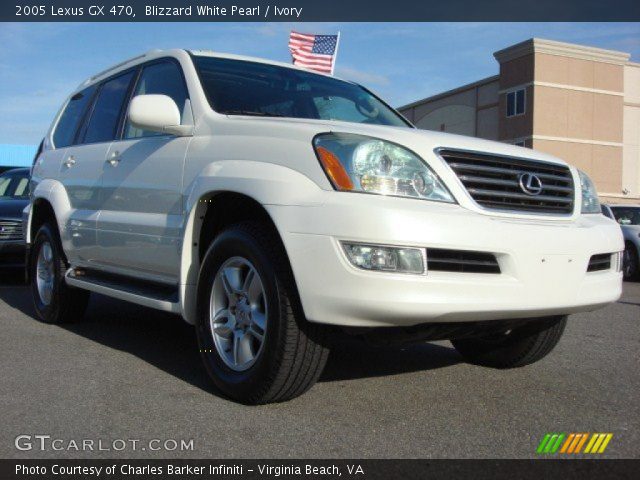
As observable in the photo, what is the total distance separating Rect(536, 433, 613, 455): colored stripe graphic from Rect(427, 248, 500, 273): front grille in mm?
772

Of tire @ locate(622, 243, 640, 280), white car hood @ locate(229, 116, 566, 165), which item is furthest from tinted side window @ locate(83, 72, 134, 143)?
tire @ locate(622, 243, 640, 280)

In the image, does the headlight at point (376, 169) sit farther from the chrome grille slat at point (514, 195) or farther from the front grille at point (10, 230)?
the front grille at point (10, 230)

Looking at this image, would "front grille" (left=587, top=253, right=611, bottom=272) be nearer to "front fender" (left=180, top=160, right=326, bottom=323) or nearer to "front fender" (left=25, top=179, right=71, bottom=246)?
"front fender" (left=180, top=160, right=326, bottom=323)

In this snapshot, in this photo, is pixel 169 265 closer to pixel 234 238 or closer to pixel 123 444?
pixel 234 238

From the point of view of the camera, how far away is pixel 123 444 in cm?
304

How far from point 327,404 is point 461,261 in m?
1.05

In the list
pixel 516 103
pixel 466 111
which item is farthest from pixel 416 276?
pixel 466 111

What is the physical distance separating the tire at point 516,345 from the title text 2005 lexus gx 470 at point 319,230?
13mm

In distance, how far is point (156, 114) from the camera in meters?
4.13

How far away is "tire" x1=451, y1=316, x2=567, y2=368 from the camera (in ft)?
13.8

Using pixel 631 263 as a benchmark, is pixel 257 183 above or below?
above

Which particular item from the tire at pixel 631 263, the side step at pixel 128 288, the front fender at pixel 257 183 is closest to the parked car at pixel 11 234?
the side step at pixel 128 288
